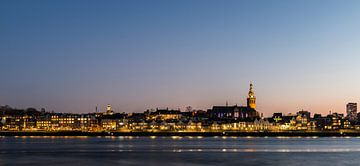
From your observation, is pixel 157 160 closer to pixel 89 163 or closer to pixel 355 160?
pixel 89 163

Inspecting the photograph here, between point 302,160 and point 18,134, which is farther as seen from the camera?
point 18,134

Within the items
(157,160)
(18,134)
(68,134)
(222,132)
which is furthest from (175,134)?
(157,160)

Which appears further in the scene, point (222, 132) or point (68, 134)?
point (222, 132)

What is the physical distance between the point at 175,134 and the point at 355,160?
12724 centimetres

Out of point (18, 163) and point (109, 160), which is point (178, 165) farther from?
point (18, 163)

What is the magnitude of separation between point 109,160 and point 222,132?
431ft

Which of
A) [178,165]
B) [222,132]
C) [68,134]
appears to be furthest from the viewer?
[222,132]

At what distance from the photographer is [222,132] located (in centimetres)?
19038

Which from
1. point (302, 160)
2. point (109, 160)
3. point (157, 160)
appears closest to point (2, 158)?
point (109, 160)

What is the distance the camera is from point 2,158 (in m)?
61.8

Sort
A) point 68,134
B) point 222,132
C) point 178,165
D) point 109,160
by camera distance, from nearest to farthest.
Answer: point 178,165 → point 109,160 → point 68,134 → point 222,132

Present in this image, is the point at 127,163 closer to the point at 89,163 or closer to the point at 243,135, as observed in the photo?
the point at 89,163

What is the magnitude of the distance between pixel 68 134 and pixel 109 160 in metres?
120

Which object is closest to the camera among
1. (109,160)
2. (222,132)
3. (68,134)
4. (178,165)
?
(178,165)
